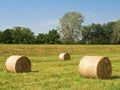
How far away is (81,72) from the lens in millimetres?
15383

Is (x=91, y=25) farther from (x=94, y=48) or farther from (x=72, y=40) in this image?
(x=94, y=48)

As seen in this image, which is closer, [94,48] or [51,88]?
[51,88]

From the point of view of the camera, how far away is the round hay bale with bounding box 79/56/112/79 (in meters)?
15.0

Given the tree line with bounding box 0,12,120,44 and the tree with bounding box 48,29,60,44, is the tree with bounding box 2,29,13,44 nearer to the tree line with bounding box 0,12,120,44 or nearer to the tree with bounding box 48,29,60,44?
the tree line with bounding box 0,12,120,44

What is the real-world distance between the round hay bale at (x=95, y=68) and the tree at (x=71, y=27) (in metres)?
97.0

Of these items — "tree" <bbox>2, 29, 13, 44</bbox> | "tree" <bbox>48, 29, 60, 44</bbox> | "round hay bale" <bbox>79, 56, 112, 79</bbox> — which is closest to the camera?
"round hay bale" <bbox>79, 56, 112, 79</bbox>

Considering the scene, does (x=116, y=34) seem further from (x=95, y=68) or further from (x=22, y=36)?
(x=95, y=68)

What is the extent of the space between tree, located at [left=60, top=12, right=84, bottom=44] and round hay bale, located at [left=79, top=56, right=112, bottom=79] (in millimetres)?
97020

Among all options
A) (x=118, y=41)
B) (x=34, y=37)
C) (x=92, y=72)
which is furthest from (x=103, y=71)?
(x=34, y=37)

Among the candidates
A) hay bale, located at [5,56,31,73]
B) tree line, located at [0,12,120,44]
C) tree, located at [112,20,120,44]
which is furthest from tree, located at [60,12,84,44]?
hay bale, located at [5,56,31,73]

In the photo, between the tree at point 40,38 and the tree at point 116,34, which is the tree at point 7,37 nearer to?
the tree at point 40,38

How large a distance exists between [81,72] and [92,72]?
2.02 ft

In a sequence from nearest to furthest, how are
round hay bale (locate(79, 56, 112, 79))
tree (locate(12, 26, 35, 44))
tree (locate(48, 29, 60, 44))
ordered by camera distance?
round hay bale (locate(79, 56, 112, 79)), tree (locate(12, 26, 35, 44)), tree (locate(48, 29, 60, 44))

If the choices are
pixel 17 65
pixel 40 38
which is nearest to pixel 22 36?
pixel 40 38
